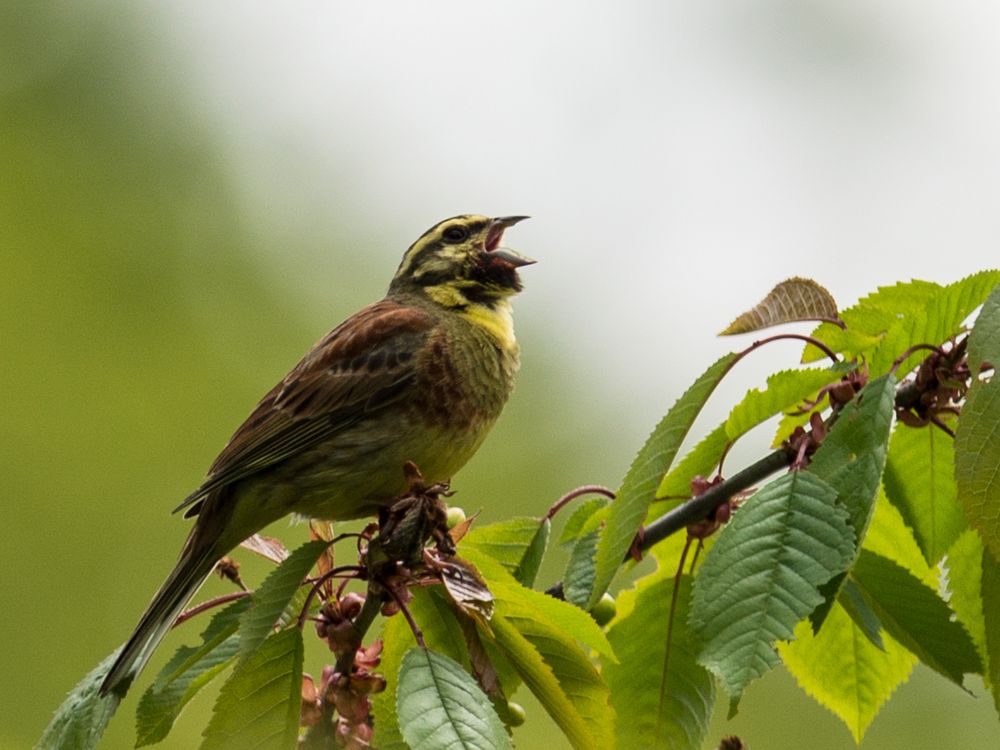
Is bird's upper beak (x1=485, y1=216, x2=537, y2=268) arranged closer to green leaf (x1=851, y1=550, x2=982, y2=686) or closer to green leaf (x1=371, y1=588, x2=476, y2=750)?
green leaf (x1=371, y1=588, x2=476, y2=750)

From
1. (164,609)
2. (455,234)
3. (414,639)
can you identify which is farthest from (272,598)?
(455,234)

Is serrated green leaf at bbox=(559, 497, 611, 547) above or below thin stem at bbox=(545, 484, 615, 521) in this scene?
below

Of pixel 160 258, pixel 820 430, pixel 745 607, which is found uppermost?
pixel 820 430

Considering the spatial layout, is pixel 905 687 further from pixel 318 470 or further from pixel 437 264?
pixel 318 470

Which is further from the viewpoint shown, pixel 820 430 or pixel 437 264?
pixel 437 264

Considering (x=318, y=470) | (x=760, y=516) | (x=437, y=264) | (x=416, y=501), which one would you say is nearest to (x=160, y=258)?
(x=437, y=264)

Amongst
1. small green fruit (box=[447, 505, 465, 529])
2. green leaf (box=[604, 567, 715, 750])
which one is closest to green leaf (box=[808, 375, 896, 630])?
green leaf (box=[604, 567, 715, 750])

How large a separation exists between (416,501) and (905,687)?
247 inches

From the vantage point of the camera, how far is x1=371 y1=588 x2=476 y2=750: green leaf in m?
2.59

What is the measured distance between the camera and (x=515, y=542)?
9.73 feet

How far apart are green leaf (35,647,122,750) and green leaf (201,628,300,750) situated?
0.37 metres

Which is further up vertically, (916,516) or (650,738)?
(916,516)

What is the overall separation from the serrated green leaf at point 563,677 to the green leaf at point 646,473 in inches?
A: 6.5

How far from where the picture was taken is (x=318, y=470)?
4.40m
